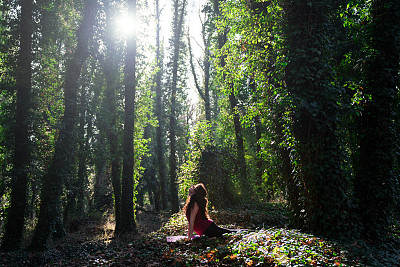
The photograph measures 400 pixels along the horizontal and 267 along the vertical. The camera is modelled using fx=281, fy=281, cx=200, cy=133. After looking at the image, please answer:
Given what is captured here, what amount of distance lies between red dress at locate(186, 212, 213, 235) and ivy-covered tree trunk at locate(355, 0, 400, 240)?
4500 mm

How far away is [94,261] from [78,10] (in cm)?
1106

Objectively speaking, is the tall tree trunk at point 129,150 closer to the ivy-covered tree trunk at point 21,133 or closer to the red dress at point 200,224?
the ivy-covered tree trunk at point 21,133

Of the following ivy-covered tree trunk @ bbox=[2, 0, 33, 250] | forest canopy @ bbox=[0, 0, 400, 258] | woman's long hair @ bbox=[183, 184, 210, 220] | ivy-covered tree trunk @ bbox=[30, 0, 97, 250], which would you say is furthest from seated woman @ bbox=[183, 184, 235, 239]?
ivy-covered tree trunk @ bbox=[2, 0, 33, 250]

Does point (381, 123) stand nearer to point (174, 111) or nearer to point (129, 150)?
point (129, 150)

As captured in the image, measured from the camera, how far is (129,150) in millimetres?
13531

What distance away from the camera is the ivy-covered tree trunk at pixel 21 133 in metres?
11.0

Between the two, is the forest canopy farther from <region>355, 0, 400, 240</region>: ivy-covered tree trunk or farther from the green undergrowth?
the green undergrowth

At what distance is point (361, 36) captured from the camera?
8.98m

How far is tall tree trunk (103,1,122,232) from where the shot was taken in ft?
49.1

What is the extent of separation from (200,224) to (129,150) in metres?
6.86

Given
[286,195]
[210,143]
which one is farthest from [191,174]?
[286,195]

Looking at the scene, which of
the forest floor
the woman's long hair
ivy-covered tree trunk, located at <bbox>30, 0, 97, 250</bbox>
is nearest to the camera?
the forest floor

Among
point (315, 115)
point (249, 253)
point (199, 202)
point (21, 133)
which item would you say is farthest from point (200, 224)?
point (21, 133)

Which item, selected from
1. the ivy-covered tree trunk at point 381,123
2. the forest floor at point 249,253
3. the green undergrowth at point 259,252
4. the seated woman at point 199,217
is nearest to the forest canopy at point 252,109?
the ivy-covered tree trunk at point 381,123
